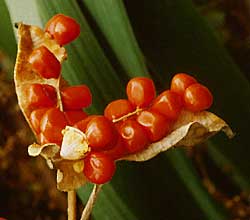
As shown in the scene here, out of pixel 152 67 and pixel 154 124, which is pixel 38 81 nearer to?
pixel 154 124

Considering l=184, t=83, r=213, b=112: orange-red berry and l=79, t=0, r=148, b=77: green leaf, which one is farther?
l=79, t=0, r=148, b=77: green leaf

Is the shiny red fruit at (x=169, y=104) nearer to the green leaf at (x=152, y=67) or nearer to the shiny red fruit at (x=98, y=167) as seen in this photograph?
the shiny red fruit at (x=98, y=167)

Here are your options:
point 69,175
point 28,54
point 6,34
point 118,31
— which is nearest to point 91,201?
point 69,175

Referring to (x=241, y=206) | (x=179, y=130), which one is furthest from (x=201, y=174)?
(x=179, y=130)

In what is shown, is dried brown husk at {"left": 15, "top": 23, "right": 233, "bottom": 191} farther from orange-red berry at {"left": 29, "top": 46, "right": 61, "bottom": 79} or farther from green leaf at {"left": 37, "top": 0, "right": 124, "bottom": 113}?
green leaf at {"left": 37, "top": 0, "right": 124, "bottom": 113}

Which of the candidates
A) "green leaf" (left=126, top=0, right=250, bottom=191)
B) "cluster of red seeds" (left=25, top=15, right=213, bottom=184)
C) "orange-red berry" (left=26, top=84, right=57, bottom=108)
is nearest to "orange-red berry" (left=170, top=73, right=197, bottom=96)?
"cluster of red seeds" (left=25, top=15, right=213, bottom=184)

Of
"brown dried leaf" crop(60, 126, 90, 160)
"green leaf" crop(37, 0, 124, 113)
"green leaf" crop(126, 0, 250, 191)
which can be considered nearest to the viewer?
"brown dried leaf" crop(60, 126, 90, 160)

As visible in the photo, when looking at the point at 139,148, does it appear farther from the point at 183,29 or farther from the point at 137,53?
the point at 183,29
